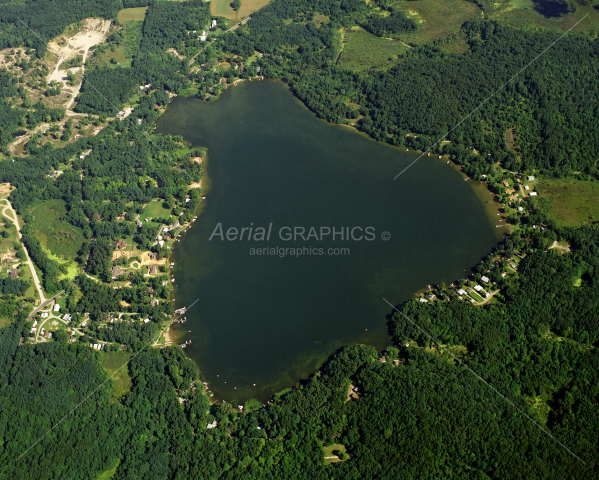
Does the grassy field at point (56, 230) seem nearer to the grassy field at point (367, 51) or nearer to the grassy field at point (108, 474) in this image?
the grassy field at point (108, 474)

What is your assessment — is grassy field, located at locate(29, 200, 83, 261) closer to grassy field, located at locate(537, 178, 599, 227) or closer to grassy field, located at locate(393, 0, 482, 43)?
grassy field, located at locate(537, 178, 599, 227)

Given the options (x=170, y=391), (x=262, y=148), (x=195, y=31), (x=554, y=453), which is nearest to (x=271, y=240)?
(x=262, y=148)

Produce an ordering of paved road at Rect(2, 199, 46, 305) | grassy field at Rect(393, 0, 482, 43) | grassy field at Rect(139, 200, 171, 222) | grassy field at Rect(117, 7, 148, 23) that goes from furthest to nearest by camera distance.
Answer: grassy field at Rect(117, 7, 148, 23) → grassy field at Rect(393, 0, 482, 43) → grassy field at Rect(139, 200, 171, 222) → paved road at Rect(2, 199, 46, 305)

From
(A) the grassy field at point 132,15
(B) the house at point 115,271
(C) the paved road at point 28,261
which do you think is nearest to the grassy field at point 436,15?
(A) the grassy field at point 132,15

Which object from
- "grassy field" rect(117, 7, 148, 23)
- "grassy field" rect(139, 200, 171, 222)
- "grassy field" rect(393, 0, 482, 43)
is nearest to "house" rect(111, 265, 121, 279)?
"grassy field" rect(139, 200, 171, 222)

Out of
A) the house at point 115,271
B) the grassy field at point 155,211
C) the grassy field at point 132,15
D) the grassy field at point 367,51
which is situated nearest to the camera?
the house at point 115,271
